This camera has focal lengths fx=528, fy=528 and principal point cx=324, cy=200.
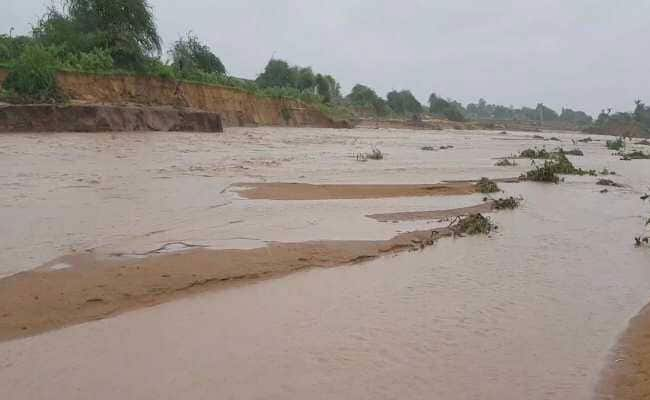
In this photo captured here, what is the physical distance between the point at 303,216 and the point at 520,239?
8.39 ft

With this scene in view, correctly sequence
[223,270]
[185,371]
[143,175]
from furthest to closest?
[143,175] → [223,270] → [185,371]

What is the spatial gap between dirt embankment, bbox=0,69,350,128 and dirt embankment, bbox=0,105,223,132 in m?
1.96

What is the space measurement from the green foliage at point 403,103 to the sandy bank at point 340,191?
231 feet

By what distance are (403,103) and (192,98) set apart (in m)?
58.1

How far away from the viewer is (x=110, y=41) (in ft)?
83.4

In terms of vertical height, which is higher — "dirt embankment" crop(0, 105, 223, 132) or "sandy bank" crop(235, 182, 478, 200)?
"dirt embankment" crop(0, 105, 223, 132)

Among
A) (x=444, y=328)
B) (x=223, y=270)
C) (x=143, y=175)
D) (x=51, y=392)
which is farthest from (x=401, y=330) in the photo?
(x=143, y=175)

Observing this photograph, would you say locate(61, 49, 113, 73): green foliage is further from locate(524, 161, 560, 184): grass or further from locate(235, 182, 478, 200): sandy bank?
locate(524, 161, 560, 184): grass

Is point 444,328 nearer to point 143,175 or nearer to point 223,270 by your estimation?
point 223,270

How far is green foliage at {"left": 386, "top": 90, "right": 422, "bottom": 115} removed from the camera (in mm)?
80750

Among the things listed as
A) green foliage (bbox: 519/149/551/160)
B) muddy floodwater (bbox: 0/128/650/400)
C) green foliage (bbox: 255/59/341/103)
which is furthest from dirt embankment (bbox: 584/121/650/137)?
muddy floodwater (bbox: 0/128/650/400)

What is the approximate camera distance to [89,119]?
17.1 metres

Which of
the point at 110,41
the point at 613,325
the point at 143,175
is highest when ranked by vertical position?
the point at 110,41

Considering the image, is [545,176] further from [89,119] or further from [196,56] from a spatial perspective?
[196,56]
